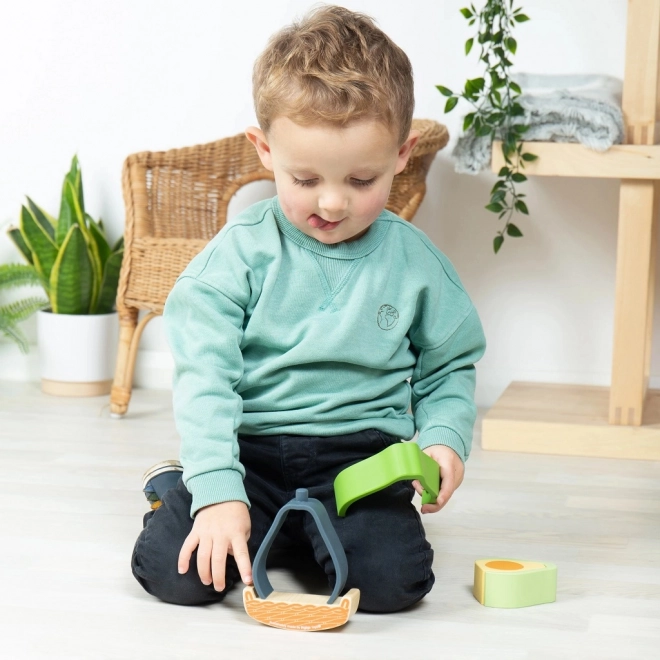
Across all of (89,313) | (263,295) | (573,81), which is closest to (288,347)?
(263,295)

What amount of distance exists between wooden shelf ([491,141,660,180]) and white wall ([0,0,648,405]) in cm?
41

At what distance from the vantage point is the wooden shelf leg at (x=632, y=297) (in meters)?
1.86

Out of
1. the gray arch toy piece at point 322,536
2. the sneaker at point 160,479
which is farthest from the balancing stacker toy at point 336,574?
the sneaker at point 160,479

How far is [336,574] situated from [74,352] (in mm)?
1345

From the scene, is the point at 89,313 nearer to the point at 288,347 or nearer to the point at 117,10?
the point at 117,10

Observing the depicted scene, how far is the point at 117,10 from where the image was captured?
2.40 m

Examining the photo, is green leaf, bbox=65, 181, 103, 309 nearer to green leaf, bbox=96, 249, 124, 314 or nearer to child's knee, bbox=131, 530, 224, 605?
green leaf, bbox=96, 249, 124, 314

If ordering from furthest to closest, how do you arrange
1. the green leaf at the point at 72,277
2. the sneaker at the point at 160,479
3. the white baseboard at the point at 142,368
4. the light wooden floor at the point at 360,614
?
the white baseboard at the point at 142,368 < the green leaf at the point at 72,277 < the sneaker at the point at 160,479 < the light wooden floor at the point at 360,614

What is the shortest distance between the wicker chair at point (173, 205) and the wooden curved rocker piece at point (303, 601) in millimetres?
1020

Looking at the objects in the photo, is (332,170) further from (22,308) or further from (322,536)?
(22,308)

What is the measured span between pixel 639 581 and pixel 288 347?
0.51 m

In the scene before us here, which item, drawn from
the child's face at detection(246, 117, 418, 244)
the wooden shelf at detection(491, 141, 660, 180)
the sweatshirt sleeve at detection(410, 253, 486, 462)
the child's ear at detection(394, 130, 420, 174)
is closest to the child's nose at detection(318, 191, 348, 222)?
the child's face at detection(246, 117, 418, 244)

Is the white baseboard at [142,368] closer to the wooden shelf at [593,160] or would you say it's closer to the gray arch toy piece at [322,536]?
the wooden shelf at [593,160]

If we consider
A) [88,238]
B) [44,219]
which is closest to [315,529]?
[88,238]
